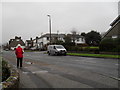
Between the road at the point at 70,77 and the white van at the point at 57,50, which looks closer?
the road at the point at 70,77

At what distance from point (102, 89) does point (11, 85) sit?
301 centimetres

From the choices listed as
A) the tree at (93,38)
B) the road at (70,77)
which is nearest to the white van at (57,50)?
the road at (70,77)

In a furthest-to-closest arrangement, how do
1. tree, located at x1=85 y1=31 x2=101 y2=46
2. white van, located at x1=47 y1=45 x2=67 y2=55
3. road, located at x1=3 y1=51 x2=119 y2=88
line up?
tree, located at x1=85 y1=31 x2=101 y2=46 → white van, located at x1=47 y1=45 x2=67 y2=55 → road, located at x1=3 y1=51 x2=119 y2=88

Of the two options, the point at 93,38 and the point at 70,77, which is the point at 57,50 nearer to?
the point at 70,77

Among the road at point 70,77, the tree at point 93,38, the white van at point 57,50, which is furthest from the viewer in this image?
the tree at point 93,38

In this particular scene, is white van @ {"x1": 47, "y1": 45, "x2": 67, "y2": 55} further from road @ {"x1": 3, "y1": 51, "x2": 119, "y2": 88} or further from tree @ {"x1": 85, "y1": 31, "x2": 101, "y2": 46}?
tree @ {"x1": 85, "y1": 31, "x2": 101, "y2": 46}

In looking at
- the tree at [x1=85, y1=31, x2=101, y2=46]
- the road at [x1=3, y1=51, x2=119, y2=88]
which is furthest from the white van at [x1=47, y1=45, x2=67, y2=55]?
the tree at [x1=85, y1=31, x2=101, y2=46]

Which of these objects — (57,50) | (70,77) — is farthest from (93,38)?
(70,77)

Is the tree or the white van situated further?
the tree

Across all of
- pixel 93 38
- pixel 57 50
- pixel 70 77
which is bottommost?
pixel 70 77

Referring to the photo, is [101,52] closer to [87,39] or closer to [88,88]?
→ [88,88]

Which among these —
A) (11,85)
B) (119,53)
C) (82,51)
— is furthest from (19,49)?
(82,51)

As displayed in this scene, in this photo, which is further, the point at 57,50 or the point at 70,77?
the point at 57,50

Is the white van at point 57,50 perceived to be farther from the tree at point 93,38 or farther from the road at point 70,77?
the tree at point 93,38
